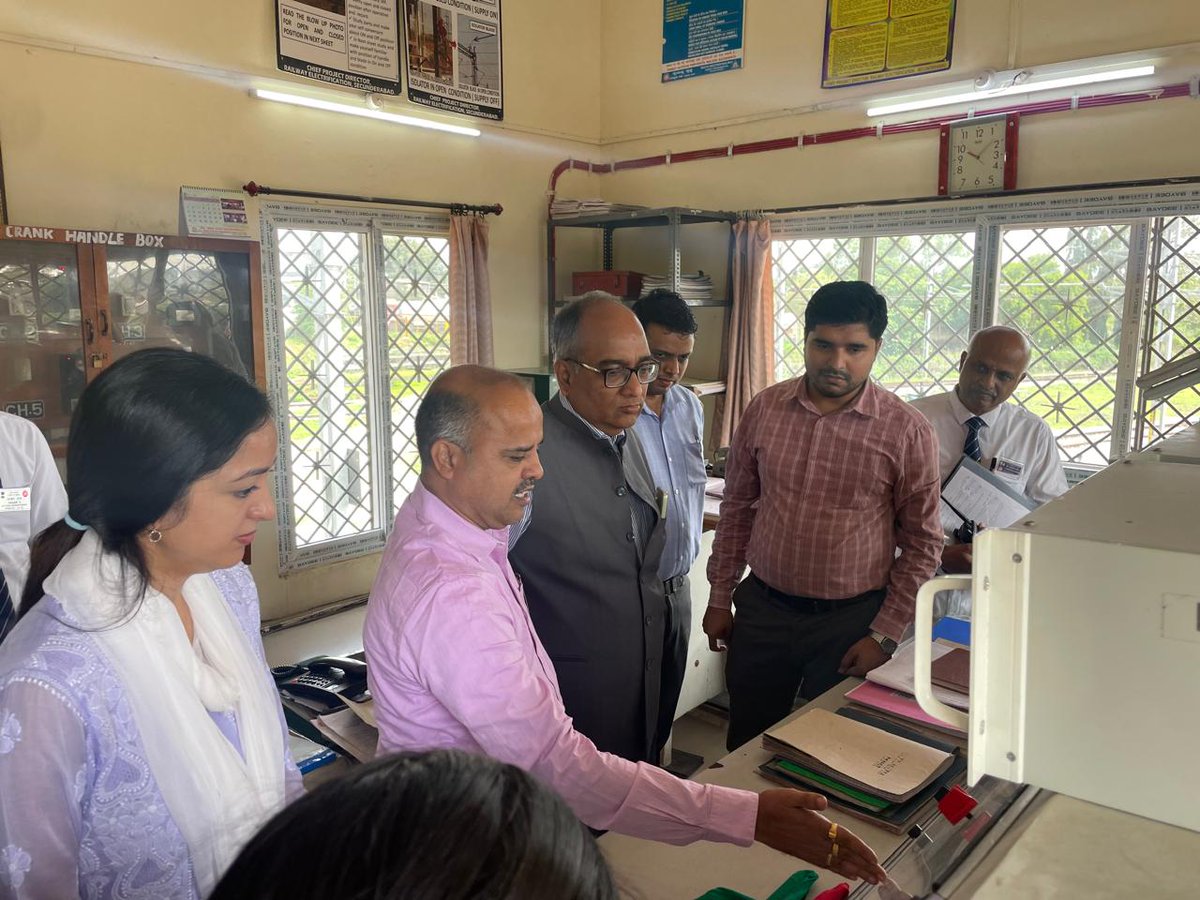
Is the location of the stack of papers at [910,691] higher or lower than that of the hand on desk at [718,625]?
higher

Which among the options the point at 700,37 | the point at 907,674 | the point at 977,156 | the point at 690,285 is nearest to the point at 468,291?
the point at 690,285

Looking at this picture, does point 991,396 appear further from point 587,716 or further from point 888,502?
point 587,716

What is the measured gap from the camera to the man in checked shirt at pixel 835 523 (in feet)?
5.98

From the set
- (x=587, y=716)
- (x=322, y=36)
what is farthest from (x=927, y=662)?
(x=322, y=36)

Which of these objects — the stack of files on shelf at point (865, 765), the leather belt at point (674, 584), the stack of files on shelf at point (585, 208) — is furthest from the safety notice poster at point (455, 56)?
the stack of files on shelf at point (865, 765)

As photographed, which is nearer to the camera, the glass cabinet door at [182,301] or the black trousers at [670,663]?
the black trousers at [670,663]

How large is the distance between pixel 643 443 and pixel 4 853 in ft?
5.10

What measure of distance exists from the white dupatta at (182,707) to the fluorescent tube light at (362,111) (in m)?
2.93

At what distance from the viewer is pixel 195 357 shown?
3.39 ft

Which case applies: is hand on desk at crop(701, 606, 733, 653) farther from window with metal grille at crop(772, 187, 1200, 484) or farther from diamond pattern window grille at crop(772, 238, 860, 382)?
diamond pattern window grille at crop(772, 238, 860, 382)

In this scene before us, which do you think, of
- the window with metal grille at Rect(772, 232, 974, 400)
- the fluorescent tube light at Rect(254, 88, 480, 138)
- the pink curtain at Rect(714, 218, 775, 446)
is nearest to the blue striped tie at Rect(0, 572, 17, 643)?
the fluorescent tube light at Rect(254, 88, 480, 138)

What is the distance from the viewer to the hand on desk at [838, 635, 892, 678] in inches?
68.7

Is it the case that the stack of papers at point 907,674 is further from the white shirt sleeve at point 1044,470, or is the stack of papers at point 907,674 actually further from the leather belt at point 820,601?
the white shirt sleeve at point 1044,470

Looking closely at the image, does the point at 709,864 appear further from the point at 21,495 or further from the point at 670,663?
the point at 21,495
